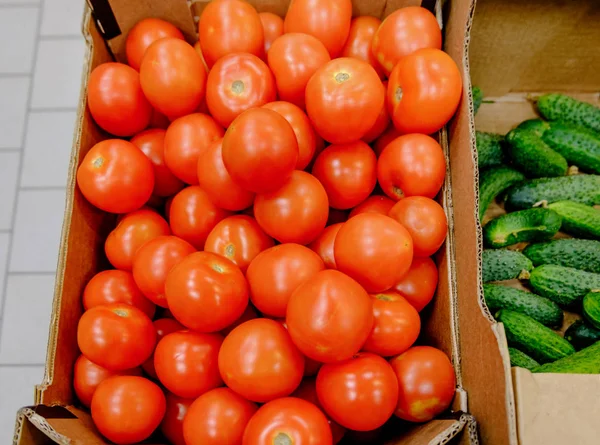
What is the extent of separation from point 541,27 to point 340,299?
0.95m

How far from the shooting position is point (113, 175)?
1.00m

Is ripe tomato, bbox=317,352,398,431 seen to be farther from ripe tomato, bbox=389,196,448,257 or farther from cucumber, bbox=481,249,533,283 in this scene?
cucumber, bbox=481,249,533,283

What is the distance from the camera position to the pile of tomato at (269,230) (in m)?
0.83

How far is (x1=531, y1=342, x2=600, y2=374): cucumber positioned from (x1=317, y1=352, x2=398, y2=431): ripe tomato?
1.23 feet

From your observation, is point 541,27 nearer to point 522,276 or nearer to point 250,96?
point 522,276

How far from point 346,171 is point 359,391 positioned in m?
0.40

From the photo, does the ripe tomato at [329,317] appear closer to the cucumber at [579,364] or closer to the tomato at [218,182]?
the tomato at [218,182]

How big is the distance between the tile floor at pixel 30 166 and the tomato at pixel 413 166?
4.03ft

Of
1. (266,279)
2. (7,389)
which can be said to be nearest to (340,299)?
(266,279)

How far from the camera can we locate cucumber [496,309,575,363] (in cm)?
110

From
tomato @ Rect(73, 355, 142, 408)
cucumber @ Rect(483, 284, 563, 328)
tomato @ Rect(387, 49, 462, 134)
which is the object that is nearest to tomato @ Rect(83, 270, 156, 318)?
tomato @ Rect(73, 355, 142, 408)

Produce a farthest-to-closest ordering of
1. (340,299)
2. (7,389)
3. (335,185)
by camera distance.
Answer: (7,389)
(335,185)
(340,299)

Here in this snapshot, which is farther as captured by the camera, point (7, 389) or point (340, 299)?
point (7, 389)

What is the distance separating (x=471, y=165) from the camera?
0.94 meters
